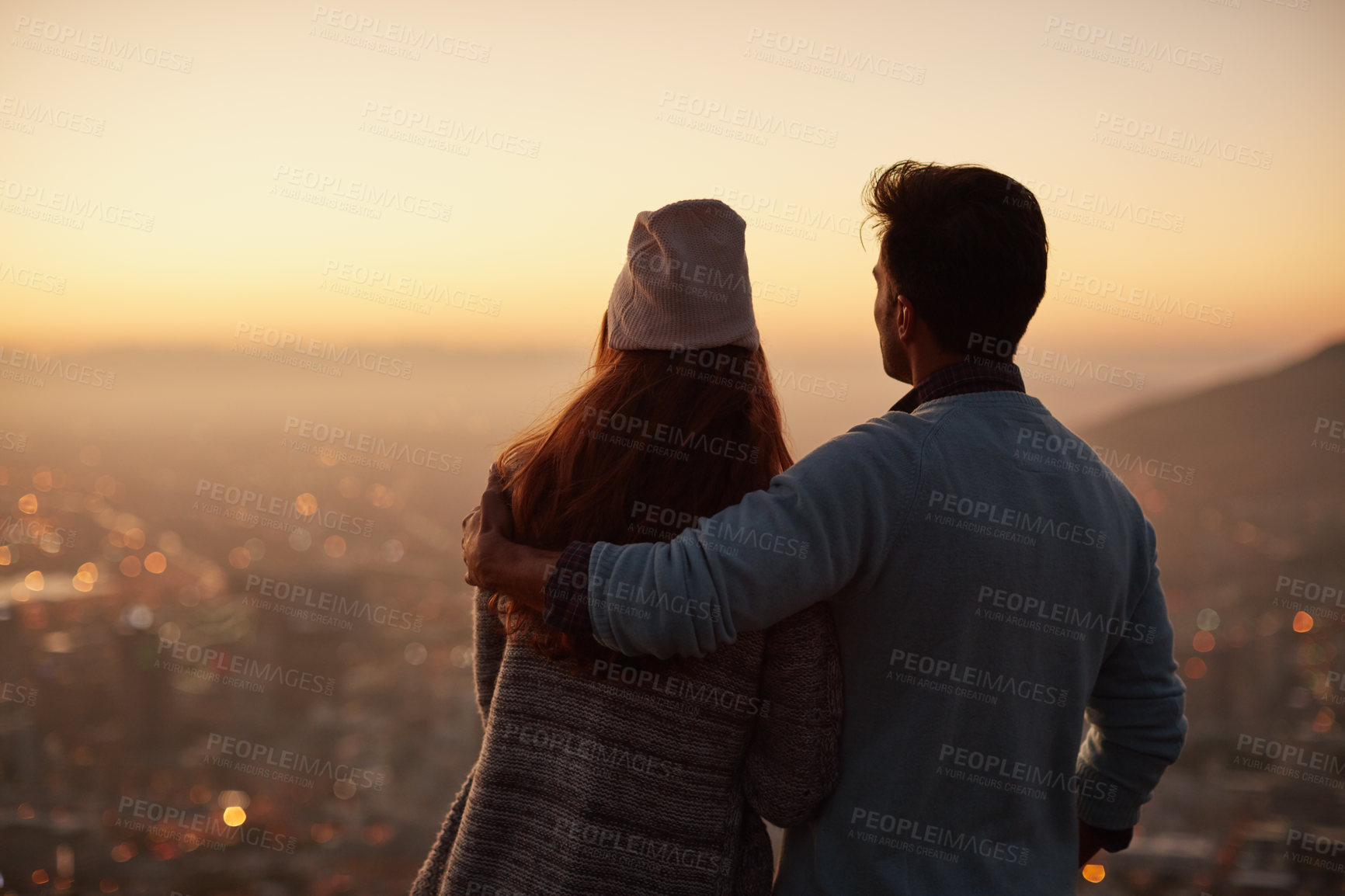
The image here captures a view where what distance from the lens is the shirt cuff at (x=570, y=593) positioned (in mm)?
1051

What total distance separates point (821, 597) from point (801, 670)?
Result: 0.60 ft

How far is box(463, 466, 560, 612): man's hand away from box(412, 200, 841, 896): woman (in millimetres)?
31

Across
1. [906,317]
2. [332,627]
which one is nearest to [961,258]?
[906,317]

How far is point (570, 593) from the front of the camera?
1054 millimetres

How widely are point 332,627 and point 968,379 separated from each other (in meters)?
10.8

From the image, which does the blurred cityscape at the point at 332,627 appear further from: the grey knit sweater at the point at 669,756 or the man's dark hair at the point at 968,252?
the man's dark hair at the point at 968,252

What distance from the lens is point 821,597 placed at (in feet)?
3.47

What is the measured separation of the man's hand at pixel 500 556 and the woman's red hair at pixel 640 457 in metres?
0.03

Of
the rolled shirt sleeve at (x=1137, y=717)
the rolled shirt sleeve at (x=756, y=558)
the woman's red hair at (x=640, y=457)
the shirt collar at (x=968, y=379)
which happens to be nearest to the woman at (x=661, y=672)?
the woman's red hair at (x=640, y=457)

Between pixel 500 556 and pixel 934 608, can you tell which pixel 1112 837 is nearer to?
pixel 934 608

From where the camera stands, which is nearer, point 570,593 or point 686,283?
point 570,593

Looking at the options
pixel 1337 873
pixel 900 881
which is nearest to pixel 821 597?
pixel 900 881

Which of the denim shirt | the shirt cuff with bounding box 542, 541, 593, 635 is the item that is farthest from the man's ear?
the shirt cuff with bounding box 542, 541, 593, 635

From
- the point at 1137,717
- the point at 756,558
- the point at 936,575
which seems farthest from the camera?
the point at 1137,717
